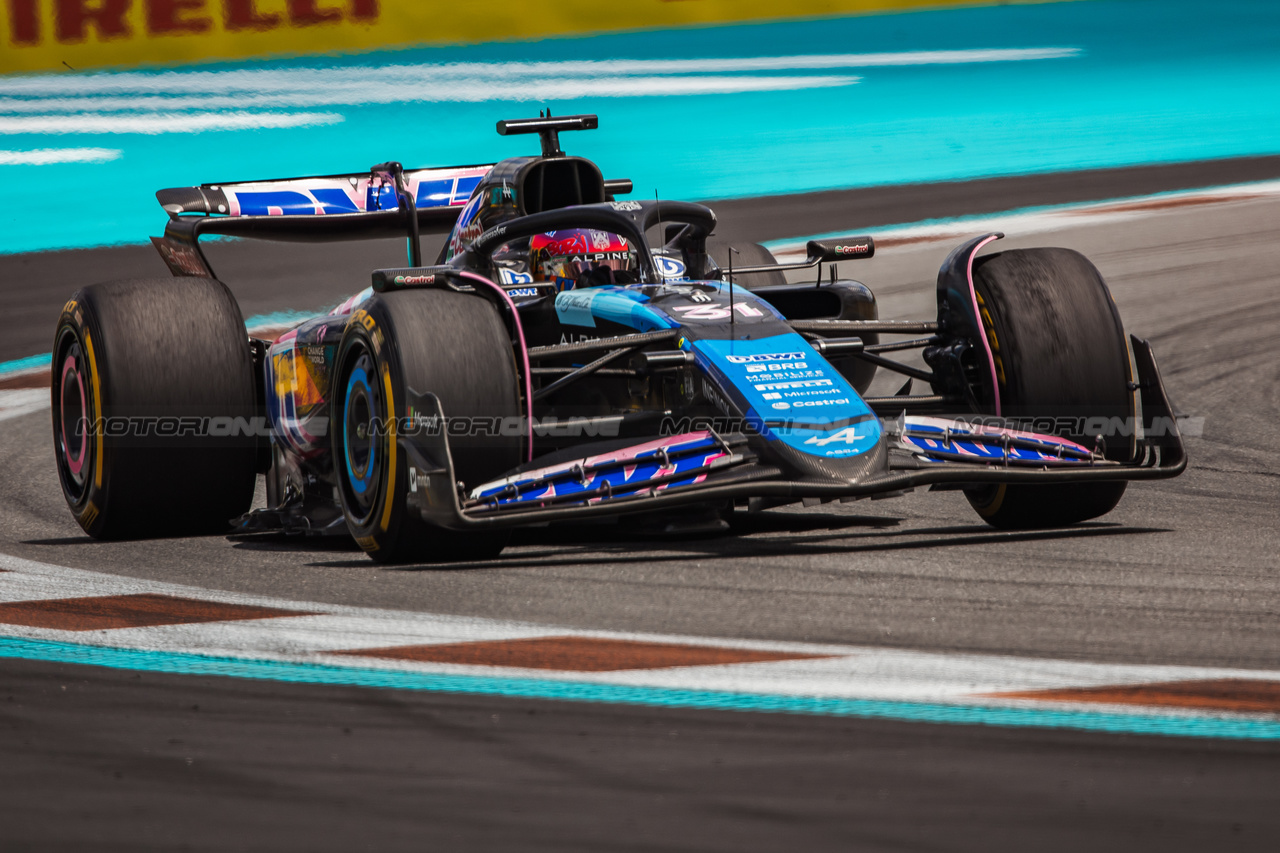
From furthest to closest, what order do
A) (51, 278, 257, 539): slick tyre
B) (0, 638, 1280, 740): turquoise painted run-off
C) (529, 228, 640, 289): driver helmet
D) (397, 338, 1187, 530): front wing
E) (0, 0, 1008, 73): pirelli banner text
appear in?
1. (0, 0, 1008, 73): pirelli banner text
2. (529, 228, 640, 289): driver helmet
3. (51, 278, 257, 539): slick tyre
4. (397, 338, 1187, 530): front wing
5. (0, 638, 1280, 740): turquoise painted run-off

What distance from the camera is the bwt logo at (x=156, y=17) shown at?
72.0 ft

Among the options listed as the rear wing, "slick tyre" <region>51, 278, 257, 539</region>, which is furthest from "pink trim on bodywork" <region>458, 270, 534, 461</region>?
the rear wing

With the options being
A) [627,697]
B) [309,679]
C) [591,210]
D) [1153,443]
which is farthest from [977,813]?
[591,210]

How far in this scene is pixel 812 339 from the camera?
700 centimetres

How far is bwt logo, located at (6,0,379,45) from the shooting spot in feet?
72.0

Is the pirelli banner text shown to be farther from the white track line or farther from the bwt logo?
the white track line

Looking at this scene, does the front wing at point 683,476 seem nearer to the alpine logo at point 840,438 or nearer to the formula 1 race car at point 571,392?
the formula 1 race car at point 571,392

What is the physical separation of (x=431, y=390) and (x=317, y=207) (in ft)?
10.9

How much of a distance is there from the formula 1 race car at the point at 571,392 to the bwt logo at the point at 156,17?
47.5ft

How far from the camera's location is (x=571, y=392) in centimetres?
702

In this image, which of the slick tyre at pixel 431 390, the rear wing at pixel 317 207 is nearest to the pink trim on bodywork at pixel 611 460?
the slick tyre at pixel 431 390

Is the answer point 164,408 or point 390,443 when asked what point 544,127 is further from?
point 390,443

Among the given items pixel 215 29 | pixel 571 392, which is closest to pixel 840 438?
pixel 571 392

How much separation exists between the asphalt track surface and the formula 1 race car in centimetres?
23
